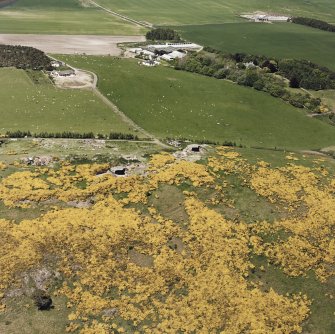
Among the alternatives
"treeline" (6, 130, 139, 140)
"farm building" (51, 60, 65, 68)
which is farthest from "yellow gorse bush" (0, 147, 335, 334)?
"farm building" (51, 60, 65, 68)

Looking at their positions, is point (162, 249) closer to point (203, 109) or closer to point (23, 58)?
point (203, 109)

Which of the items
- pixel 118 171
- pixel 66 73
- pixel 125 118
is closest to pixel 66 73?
pixel 66 73

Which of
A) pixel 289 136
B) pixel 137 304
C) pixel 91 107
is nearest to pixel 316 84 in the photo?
pixel 289 136

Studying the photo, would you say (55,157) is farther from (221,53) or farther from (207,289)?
(221,53)

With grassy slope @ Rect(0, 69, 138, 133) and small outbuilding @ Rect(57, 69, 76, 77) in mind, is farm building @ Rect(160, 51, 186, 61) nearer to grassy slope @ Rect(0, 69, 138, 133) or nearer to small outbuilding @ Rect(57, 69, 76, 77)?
small outbuilding @ Rect(57, 69, 76, 77)

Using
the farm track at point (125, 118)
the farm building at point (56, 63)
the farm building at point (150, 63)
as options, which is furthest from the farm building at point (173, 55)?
the farm track at point (125, 118)

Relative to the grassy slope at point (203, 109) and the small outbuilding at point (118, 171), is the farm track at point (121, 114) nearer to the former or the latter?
the grassy slope at point (203, 109)

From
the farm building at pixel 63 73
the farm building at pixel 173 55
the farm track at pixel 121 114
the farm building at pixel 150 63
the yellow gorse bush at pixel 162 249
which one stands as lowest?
the yellow gorse bush at pixel 162 249
